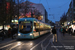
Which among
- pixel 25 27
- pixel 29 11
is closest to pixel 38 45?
pixel 25 27

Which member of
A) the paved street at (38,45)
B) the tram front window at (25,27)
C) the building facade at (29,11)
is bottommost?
the paved street at (38,45)

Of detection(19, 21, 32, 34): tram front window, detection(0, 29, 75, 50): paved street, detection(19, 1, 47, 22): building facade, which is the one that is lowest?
detection(0, 29, 75, 50): paved street

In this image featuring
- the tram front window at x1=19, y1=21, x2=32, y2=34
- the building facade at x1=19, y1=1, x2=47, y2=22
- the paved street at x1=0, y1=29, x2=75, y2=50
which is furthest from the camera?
the building facade at x1=19, y1=1, x2=47, y2=22

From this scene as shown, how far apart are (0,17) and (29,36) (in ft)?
21.2

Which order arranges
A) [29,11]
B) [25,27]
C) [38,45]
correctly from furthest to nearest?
[29,11]
[25,27]
[38,45]

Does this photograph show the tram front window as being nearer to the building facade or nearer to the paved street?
the paved street

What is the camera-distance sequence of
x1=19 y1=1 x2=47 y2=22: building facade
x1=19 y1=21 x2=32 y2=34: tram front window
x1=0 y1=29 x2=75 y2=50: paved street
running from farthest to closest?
x1=19 y1=1 x2=47 y2=22: building facade → x1=19 y1=21 x2=32 y2=34: tram front window → x1=0 y1=29 x2=75 y2=50: paved street

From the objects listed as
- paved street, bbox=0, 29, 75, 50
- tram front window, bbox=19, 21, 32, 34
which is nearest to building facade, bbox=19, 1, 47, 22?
tram front window, bbox=19, 21, 32, 34

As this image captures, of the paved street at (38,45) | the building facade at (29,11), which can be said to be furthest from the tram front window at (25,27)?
the building facade at (29,11)

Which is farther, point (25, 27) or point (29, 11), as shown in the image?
point (29, 11)

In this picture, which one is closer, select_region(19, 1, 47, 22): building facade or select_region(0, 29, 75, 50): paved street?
select_region(0, 29, 75, 50): paved street

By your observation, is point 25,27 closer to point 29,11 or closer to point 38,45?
point 38,45

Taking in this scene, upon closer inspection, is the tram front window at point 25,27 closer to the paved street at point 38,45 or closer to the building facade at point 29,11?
the paved street at point 38,45

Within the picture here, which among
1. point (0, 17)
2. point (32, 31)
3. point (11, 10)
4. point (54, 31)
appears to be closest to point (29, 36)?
point (32, 31)
